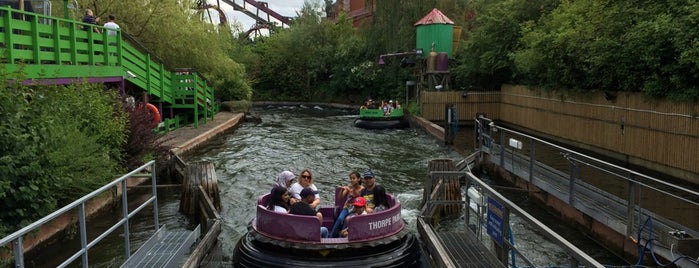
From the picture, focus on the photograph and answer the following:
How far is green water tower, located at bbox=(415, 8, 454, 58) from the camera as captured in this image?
1208 inches

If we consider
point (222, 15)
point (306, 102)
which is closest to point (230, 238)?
point (306, 102)

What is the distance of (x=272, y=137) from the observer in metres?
24.3

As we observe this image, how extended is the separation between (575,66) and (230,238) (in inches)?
571

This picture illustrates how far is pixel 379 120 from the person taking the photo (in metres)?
27.3

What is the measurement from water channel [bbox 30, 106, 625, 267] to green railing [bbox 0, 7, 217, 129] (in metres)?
2.48

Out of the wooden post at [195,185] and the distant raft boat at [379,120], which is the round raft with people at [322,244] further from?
the distant raft boat at [379,120]

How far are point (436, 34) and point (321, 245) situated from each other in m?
25.4

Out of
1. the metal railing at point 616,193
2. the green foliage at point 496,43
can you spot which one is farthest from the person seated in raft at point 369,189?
the green foliage at point 496,43

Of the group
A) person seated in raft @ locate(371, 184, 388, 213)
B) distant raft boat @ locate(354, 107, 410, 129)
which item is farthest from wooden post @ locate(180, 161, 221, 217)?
distant raft boat @ locate(354, 107, 410, 129)

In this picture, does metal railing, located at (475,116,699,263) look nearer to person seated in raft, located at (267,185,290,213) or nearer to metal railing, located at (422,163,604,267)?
metal railing, located at (422,163,604,267)

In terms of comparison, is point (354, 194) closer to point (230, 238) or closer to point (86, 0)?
point (230, 238)

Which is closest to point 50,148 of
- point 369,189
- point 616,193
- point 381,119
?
point 369,189

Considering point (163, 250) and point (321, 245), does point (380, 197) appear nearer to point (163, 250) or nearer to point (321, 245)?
point (321, 245)

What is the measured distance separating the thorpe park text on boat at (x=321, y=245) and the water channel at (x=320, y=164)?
1263mm
